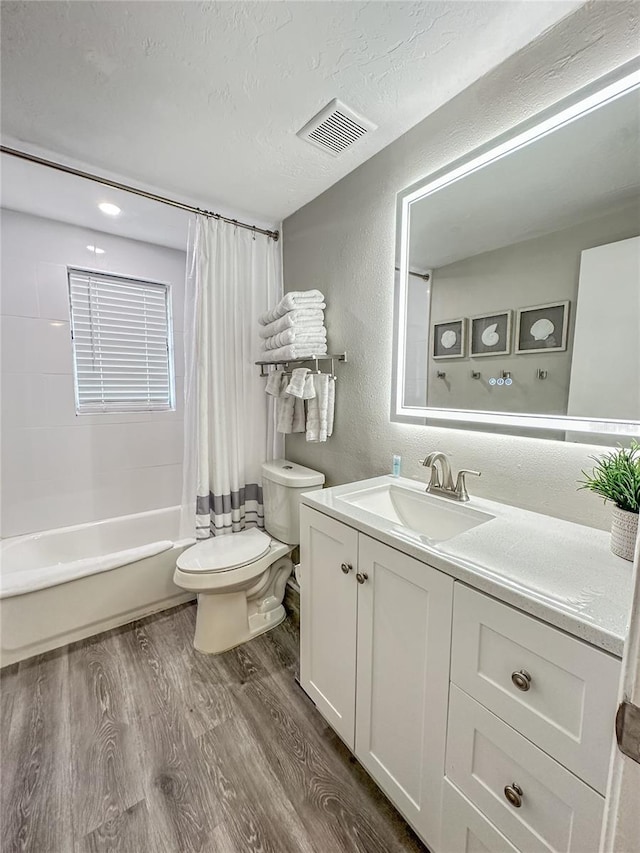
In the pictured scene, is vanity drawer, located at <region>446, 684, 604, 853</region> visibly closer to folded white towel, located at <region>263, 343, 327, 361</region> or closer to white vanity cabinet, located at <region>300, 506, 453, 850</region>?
white vanity cabinet, located at <region>300, 506, 453, 850</region>

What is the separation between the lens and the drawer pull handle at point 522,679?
707 mm

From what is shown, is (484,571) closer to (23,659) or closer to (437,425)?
(437,425)

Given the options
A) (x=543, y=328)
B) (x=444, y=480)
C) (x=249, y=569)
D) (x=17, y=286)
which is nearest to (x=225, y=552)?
(x=249, y=569)

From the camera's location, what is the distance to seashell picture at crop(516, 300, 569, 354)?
1.09m

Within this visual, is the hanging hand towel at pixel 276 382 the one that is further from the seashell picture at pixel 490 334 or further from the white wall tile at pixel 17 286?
the white wall tile at pixel 17 286

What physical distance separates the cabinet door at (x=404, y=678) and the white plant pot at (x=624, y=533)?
424 millimetres

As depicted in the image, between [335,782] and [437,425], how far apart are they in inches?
50.7

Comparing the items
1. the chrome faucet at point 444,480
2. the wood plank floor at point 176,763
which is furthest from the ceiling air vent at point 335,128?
the wood plank floor at point 176,763

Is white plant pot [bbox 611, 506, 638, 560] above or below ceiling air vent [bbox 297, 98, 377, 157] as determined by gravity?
below

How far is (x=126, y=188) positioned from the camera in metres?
1.73

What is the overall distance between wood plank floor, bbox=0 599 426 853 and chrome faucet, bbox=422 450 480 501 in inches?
39.2

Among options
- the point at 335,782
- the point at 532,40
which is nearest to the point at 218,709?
the point at 335,782

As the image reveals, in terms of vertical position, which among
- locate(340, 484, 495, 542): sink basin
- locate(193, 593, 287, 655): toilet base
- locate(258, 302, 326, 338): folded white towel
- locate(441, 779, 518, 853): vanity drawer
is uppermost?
locate(258, 302, 326, 338): folded white towel

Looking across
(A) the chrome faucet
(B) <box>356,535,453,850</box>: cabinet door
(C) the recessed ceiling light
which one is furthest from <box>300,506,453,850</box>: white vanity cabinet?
(C) the recessed ceiling light
